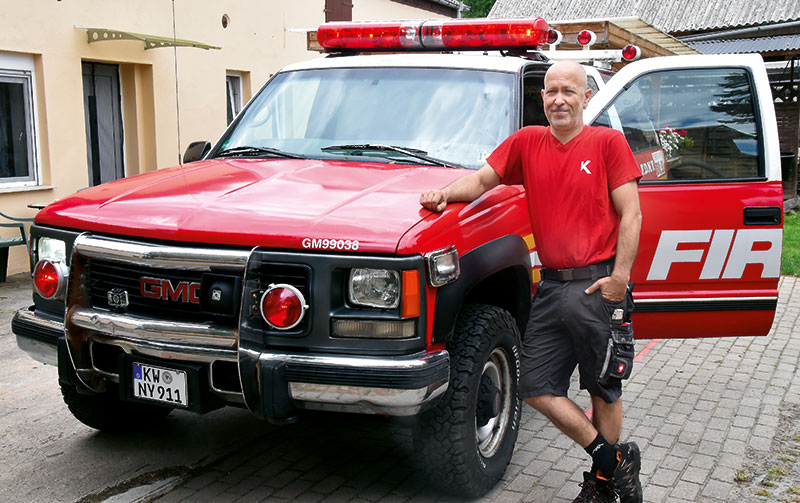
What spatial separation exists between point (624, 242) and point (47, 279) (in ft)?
8.18

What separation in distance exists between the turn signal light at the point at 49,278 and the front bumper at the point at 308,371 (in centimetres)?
37

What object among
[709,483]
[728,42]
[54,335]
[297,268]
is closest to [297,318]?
[297,268]

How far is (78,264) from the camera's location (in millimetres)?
3707

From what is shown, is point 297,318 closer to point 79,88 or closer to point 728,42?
point 79,88

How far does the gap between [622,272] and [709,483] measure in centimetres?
144

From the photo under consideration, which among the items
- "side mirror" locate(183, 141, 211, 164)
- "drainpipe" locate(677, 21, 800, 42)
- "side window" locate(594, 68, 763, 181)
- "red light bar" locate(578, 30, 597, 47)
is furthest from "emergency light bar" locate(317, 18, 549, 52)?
"drainpipe" locate(677, 21, 800, 42)

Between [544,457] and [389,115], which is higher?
[389,115]

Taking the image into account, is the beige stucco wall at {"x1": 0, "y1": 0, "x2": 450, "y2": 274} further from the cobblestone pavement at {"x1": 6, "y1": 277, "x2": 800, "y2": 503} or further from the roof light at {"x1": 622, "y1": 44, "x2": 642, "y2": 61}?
the cobblestone pavement at {"x1": 6, "y1": 277, "x2": 800, "y2": 503}

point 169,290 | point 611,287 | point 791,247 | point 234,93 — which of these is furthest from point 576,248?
point 234,93

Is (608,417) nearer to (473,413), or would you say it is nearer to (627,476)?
(627,476)

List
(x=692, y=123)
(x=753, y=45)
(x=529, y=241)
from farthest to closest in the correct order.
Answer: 1. (x=753, y=45)
2. (x=692, y=123)
3. (x=529, y=241)

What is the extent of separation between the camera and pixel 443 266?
3.48 metres

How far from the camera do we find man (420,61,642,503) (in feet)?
11.8

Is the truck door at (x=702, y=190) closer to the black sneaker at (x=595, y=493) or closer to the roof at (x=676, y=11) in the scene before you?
the black sneaker at (x=595, y=493)
